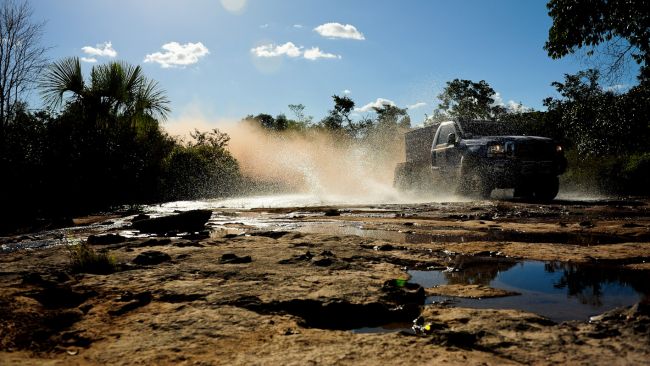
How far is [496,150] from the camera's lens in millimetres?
10164

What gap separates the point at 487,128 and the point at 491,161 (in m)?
2.02

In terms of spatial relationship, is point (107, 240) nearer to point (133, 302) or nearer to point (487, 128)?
point (133, 302)

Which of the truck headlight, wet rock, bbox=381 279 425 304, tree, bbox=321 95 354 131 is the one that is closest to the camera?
wet rock, bbox=381 279 425 304

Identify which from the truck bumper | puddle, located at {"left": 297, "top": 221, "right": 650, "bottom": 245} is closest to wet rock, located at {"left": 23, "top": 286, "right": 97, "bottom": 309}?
puddle, located at {"left": 297, "top": 221, "right": 650, "bottom": 245}

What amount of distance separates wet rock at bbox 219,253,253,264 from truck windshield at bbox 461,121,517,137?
366 inches

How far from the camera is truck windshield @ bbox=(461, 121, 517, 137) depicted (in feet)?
38.1

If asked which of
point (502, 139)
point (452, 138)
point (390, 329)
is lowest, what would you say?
point (390, 329)

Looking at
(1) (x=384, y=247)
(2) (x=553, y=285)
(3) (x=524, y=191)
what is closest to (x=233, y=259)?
(1) (x=384, y=247)

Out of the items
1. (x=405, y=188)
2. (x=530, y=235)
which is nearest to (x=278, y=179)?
(x=405, y=188)

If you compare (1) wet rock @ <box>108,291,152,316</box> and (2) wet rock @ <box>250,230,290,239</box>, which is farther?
(2) wet rock @ <box>250,230,290,239</box>

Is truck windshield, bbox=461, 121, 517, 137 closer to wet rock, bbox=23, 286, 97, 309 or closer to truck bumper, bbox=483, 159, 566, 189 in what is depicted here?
truck bumper, bbox=483, 159, 566, 189

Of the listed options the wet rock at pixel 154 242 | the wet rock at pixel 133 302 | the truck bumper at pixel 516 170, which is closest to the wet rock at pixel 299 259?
the wet rock at pixel 133 302

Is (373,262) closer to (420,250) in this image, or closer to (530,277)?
(420,250)

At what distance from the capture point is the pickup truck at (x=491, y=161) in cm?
1008
